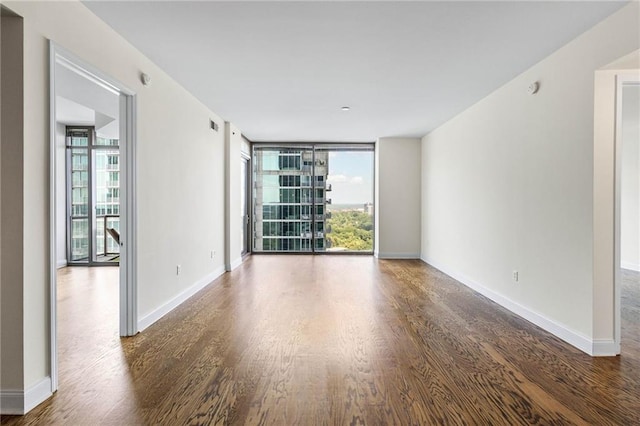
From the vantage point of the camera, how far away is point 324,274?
5926 millimetres

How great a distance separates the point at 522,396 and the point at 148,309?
3.08m

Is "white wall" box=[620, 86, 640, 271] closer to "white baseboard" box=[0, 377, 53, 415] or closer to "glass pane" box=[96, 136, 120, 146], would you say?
"white baseboard" box=[0, 377, 53, 415]

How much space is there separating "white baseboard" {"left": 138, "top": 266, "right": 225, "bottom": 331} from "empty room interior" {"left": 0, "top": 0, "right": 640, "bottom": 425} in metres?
0.03

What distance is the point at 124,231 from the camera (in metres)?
3.12

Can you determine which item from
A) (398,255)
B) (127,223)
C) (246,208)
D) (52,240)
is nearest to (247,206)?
(246,208)

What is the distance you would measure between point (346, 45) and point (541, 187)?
7.32ft

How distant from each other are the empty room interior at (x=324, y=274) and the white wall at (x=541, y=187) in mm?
24

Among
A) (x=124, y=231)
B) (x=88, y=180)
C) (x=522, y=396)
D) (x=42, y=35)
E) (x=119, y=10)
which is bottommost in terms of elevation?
(x=522, y=396)

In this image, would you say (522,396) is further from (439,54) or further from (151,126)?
(151,126)

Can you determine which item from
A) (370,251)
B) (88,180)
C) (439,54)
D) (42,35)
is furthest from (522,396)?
(88,180)

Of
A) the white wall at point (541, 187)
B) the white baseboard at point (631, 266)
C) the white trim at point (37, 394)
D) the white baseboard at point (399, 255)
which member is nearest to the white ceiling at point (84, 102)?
the white trim at point (37, 394)

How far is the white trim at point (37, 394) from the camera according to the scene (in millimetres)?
1983

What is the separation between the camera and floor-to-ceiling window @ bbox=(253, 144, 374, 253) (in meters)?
8.27

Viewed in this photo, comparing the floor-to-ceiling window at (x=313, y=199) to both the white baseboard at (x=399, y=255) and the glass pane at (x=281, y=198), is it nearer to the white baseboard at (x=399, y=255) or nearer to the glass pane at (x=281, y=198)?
the glass pane at (x=281, y=198)
